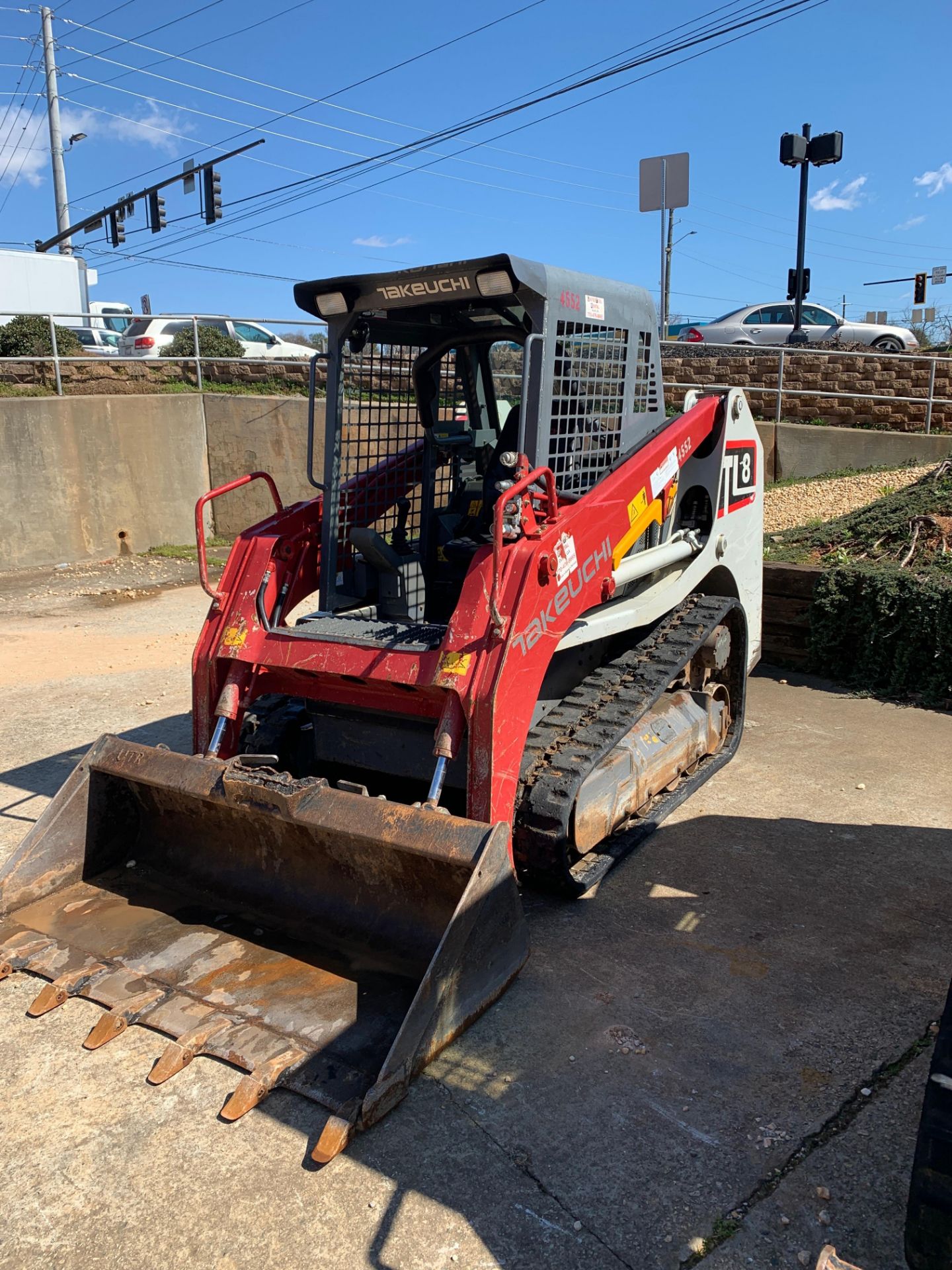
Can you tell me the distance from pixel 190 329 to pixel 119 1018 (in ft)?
55.1

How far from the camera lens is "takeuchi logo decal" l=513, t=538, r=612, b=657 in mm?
4045

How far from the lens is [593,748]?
439 centimetres

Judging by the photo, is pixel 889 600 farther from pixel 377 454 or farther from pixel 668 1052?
pixel 668 1052

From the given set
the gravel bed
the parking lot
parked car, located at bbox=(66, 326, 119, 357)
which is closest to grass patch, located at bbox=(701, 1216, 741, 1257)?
the parking lot

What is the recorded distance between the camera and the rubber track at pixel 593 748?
4.11m

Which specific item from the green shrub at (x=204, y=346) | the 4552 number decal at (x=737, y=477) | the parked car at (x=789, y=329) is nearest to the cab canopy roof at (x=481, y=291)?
the 4552 number decal at (x=737, y=477)

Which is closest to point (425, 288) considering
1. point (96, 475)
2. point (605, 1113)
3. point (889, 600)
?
point (605, 1113)

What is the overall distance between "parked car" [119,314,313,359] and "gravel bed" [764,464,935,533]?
8815 mm

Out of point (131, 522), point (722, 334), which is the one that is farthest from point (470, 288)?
point (722, 334)

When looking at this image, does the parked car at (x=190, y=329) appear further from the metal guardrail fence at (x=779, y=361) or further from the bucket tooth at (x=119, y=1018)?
the bucket tooth at (x=119, y=1018)

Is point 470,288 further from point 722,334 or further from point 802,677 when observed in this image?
point 722,334

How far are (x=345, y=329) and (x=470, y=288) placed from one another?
883 mm

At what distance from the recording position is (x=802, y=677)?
7.83 meters

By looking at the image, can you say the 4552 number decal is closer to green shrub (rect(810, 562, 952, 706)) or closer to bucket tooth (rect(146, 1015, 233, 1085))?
green shrub (rect(810, 562, 952, 706))
